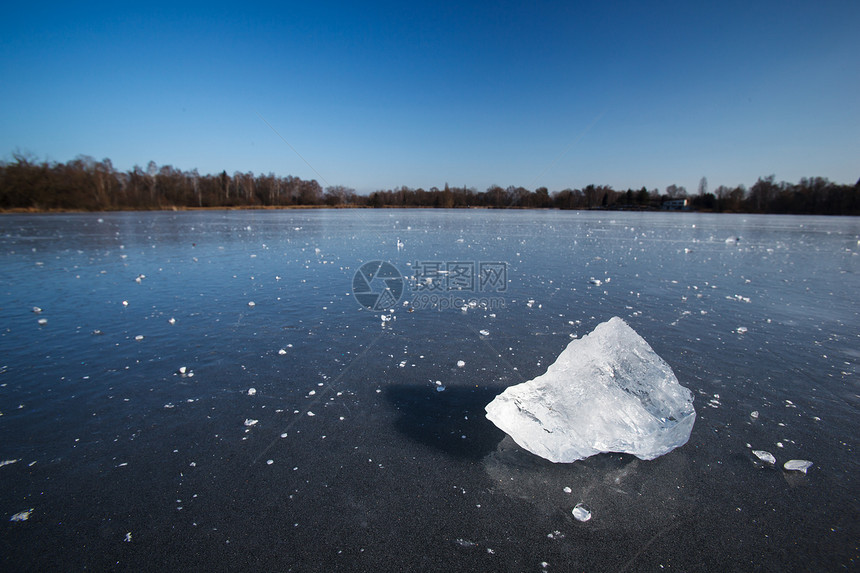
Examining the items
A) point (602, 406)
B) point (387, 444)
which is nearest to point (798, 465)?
point (602, 406)

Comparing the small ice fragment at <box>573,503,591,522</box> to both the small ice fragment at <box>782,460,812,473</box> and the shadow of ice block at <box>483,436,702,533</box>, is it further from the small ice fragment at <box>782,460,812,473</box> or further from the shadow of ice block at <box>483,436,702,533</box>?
the small ice fragment at <box>782,460,812,473</box>

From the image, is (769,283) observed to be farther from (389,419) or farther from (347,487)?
(347,487)

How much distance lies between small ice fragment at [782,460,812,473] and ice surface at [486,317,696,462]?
684mm

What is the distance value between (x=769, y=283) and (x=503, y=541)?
11037 millimetres

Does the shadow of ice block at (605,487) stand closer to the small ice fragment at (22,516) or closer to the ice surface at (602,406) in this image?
the ice surface at (602,406)

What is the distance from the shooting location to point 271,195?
97938mm

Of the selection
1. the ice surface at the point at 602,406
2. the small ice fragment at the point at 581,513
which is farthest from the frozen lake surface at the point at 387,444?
the ice surface at the point at 602,406

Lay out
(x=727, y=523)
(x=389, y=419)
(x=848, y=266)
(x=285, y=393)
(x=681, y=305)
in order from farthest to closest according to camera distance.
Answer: (x=848, y=266) → (x=681, y=305) → (x=285, y=393) → (x=389, y=419) → (x=727, y=523)

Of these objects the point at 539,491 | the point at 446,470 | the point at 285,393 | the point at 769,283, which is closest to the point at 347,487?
the point at 446,470

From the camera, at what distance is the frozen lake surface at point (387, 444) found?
2.06 m

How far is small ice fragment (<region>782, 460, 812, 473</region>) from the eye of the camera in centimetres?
269

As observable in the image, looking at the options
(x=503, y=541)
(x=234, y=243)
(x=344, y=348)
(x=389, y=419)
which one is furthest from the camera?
(x=234, y=243)

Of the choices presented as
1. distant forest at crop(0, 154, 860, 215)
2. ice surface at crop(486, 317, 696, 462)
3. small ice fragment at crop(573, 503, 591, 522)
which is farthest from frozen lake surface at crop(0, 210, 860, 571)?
distant forest at crop(0, 154, 860, 215)

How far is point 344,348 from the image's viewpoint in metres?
4.96
